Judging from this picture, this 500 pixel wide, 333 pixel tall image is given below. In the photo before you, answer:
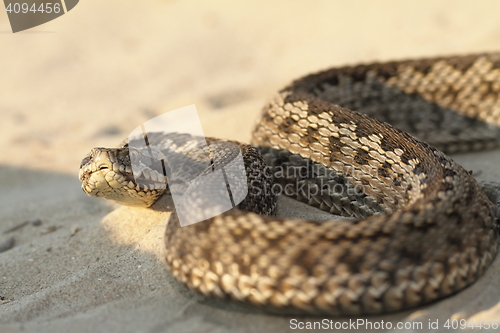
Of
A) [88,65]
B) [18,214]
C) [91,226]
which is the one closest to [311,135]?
[91,226]

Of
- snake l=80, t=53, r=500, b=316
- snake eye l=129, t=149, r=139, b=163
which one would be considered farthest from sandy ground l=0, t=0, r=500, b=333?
snake eye l=129, t=149, r=139, b=163

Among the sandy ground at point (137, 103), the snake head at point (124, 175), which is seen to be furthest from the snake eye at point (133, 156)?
the sandy ground at point (137, 103)

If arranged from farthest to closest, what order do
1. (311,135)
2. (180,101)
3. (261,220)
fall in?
(180,101) < (311,135) < (261,220)

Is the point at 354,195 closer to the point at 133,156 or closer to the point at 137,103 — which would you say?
the point at 133,156

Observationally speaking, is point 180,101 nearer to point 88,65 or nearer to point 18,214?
point 88,65

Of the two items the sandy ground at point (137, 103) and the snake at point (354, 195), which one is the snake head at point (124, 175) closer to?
the snake at point (354, 195)

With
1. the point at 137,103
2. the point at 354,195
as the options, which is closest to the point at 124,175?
the point at 354,195
